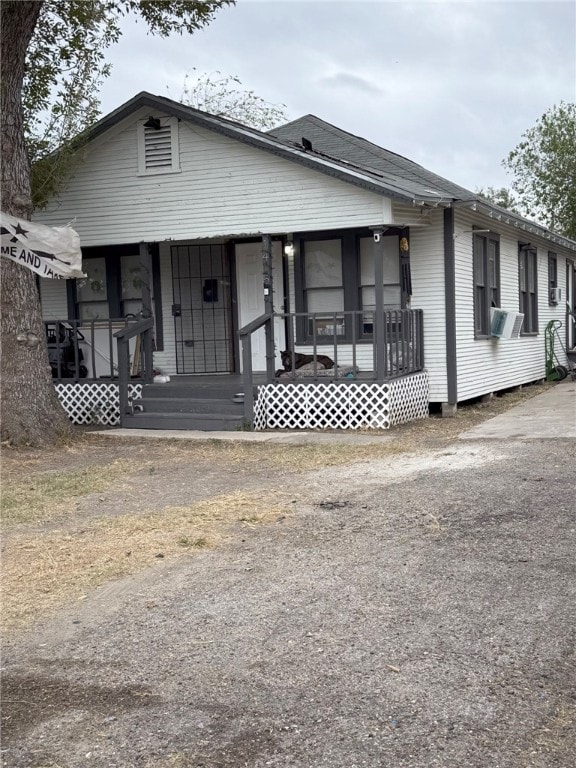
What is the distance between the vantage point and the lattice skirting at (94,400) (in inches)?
510

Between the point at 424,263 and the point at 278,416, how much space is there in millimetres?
3262

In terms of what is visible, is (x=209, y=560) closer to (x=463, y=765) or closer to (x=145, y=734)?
(x=145, y=734)

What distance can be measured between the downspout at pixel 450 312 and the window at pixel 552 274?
7209 mm

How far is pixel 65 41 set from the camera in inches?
499

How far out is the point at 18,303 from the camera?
1057 cm

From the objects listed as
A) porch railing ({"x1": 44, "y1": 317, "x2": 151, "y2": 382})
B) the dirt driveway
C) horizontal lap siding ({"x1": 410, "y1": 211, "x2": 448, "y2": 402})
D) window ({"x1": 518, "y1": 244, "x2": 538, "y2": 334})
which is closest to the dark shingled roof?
horizontal lap siding ({"x1": 410, "y1": 211, "x2": 448, "y2": 402})

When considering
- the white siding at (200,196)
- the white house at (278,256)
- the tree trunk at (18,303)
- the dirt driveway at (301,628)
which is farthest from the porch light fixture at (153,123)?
the dirt driveway at (301,628)

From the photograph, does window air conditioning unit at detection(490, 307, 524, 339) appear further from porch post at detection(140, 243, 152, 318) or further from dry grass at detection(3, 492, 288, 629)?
dry grass at detection(3, 492, 288, 629)

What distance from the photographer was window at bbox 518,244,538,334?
16.6 m

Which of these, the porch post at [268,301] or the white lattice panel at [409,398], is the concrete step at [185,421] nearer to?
the porch post at [268,301]

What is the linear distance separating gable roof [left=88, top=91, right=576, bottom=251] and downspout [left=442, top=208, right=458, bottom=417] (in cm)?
48

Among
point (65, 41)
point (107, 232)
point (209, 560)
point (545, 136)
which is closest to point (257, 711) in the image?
point (209, 560)

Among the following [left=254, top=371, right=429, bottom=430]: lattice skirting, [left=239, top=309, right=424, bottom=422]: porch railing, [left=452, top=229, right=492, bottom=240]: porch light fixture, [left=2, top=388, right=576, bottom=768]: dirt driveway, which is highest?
[left=452, top=229, right=492, bottom=240]: porch light fixture

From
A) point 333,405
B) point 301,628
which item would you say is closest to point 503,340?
point 333,405
